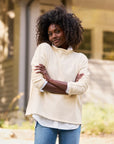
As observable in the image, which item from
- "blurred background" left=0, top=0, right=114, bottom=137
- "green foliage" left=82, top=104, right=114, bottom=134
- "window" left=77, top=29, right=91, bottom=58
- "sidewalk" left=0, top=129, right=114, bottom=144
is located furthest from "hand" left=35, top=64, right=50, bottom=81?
"window" left=77, top=29, right=91, bottom=58

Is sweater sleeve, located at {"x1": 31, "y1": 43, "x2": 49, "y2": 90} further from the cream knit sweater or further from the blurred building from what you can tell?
the blurred building

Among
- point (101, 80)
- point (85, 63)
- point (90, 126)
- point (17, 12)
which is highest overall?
point (17, 12)

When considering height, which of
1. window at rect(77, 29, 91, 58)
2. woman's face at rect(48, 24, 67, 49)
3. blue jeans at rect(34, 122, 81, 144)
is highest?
window at rect(77, 29, 91, 58)

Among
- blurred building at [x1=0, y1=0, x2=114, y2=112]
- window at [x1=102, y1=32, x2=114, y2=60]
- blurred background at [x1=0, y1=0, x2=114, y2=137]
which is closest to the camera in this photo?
blurred background at [x1=0, y1=0, x2=114, y2=137]

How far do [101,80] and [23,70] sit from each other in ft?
6.91

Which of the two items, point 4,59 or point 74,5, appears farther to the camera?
point 4,59

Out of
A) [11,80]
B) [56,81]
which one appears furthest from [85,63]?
[11,80]

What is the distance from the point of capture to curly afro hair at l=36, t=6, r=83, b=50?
7.64ft

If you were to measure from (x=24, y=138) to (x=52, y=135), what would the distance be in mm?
2768

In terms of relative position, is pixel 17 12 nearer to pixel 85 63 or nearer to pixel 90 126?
pixel 90 126

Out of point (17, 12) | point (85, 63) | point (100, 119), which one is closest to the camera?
point (85, 63)

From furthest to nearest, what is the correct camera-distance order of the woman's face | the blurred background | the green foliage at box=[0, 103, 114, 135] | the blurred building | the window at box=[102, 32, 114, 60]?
the window at box=[102, 32, 114, 60] → the blurred building → the blurred background → the green foliage at box=[0, 103, 114, 135] → the woman's face

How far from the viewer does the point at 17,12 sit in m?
8.73

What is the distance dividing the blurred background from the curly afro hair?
385 centimetres
